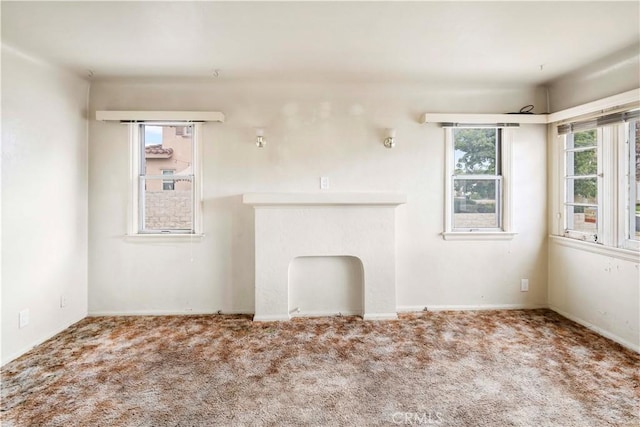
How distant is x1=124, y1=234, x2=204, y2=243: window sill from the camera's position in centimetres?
336

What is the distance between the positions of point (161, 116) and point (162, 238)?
1243 millimetres

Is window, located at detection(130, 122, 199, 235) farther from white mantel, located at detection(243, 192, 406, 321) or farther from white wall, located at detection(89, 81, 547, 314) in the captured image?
white mantel, located at detection(243, 192, 406, 321)

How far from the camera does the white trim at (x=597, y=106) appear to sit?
2553mm

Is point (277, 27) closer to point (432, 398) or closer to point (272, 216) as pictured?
point (272, 216)

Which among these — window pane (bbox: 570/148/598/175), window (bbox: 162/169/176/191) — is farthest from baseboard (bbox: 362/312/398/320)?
window (bbox: 162/169/176/191)

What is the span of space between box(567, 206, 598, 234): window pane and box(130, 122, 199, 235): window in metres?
3.89

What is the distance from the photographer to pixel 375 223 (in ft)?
10.8

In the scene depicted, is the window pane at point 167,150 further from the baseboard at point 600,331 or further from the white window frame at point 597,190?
the baseboard at point 600,331

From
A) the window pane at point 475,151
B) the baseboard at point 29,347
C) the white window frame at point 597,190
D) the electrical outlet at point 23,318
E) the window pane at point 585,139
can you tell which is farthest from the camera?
the window pane at point 475,151

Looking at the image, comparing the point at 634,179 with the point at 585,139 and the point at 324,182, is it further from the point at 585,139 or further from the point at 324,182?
the point at 324,182

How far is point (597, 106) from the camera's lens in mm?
2822

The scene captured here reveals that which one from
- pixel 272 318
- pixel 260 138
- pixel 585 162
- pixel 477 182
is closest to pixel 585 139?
pixel 585 162

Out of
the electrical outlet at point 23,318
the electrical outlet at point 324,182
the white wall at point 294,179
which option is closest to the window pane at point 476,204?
the white wall at point 294,179

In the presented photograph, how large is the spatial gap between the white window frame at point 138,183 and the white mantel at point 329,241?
0.65 meters
